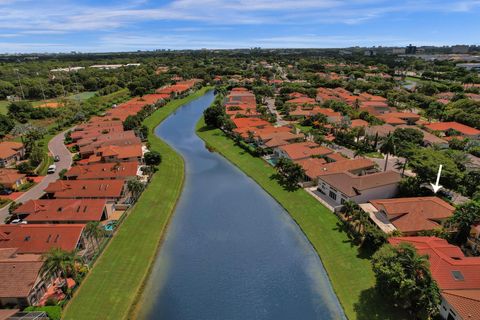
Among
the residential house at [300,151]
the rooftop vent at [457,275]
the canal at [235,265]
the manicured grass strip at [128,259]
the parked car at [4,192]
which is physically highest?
the residential house at [300,151]

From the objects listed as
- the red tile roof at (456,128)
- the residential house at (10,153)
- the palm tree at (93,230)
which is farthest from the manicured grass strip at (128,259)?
the red tile roof at (456,128)

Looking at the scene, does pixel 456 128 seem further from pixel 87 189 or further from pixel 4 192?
pixel 4 192

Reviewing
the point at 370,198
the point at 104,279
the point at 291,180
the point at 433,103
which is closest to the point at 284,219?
the point at 291,180

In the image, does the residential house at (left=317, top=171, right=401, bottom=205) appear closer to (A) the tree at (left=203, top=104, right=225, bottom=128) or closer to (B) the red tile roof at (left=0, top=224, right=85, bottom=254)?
(B) the red tile roof at (left=0, top=224, right=85, bottom=254)

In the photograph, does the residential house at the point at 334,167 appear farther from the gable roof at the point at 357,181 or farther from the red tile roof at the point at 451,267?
the red tile roof at the point at 451,267

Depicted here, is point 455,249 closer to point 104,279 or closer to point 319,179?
point 319,179
